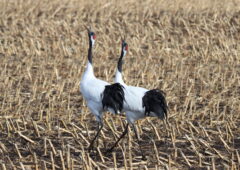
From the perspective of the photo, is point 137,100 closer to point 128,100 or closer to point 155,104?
point 128,100

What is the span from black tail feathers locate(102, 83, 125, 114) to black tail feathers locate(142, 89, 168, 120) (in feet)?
0.89

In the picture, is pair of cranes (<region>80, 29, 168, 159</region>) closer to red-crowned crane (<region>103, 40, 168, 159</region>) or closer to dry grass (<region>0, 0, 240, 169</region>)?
red-crowned crane (<region>103, 40, 168, 159</region>)

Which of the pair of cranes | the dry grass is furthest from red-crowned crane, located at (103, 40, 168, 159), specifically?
the dry grass

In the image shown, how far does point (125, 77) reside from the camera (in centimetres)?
1167

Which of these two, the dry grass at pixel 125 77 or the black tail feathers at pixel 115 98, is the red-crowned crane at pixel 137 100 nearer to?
the black tail feathers at pixel 115 98

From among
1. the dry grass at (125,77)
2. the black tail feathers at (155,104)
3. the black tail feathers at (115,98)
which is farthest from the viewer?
the dry grass at (125,77)

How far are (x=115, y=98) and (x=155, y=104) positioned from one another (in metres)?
0.48

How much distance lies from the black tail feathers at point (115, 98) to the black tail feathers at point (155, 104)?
270 millimetres

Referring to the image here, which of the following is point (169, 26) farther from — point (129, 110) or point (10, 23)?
point (129, 110)

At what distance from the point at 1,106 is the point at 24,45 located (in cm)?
565

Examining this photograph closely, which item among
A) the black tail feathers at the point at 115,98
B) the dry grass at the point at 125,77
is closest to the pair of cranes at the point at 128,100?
the black tail feathers at the point at 115,98

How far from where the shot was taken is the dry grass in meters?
7.06

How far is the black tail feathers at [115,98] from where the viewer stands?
22.7ft

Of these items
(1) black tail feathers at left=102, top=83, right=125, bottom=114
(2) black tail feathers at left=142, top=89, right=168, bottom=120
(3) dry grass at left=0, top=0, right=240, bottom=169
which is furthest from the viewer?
(3) dry grass at left=0, top=0, right=240, bottom=169
